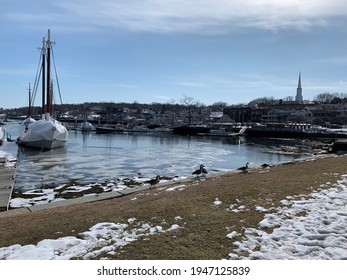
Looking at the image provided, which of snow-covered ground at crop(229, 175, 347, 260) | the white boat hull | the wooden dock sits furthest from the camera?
the white boat hull

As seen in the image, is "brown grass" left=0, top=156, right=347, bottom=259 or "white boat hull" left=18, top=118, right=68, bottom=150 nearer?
"brown grass" left=0, top=156, right=347, bottom=259

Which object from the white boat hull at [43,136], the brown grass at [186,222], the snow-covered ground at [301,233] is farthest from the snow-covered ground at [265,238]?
the white boat hull at [43,136]

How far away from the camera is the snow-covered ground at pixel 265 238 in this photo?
5371mm

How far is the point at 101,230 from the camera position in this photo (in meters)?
6.52

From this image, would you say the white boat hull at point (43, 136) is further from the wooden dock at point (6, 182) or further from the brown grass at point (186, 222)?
the brown grass at point (186, 222)

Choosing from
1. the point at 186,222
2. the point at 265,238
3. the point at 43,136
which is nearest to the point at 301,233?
the point at 265,238

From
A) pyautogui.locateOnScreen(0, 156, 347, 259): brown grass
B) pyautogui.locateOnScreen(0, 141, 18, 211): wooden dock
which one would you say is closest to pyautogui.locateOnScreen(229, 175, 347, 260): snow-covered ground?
pyautogui.locateOnScreen(0, 156, 347, 259): brown grass

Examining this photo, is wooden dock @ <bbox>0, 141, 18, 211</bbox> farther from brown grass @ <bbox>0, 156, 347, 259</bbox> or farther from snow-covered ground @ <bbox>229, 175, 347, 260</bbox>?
snow-covered ground @ <bbox>229, 175, 347, 260</bbox>

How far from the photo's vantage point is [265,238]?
5836 millimetres

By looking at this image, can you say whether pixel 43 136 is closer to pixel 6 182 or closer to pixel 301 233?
pixel 6 182

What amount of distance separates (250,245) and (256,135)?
298 feet

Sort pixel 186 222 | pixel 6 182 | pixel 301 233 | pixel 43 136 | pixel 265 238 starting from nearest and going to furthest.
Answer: pixel 265 238, pixel 301 233, pixel 186 222, pixel 6 182, pixel 43 136

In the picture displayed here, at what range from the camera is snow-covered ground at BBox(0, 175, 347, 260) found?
5371 millimetres
